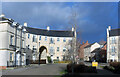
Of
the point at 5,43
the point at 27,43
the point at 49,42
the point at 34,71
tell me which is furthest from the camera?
the point at 49,42

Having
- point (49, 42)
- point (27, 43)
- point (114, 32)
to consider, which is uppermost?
point (114, 32)

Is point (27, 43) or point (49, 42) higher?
point (49, 42)

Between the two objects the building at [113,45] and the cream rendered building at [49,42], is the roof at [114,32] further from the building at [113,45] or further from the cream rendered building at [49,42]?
the cream rendered building at [49,42]

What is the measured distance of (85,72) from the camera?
17.2 meters

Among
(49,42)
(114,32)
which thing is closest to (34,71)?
(49,42)

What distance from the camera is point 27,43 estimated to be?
134ft

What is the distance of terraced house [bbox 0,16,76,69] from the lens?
949 inches

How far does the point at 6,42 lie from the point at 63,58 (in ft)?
95.3

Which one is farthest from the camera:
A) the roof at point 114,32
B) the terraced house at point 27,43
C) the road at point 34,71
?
the roof at point 114,32

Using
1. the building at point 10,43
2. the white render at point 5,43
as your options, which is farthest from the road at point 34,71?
the building at point 10,43

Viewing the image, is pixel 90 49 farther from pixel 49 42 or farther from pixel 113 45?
pixel 49 42

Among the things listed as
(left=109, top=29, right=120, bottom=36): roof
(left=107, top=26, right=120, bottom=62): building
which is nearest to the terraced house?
(left=107, top=26, right=120, bottom=62): building

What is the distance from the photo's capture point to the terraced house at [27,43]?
2411cm

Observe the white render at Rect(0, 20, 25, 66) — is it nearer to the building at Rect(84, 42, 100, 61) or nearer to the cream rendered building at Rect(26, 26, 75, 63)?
the cream rendered building at Rect(26, 26, 75, 63)
